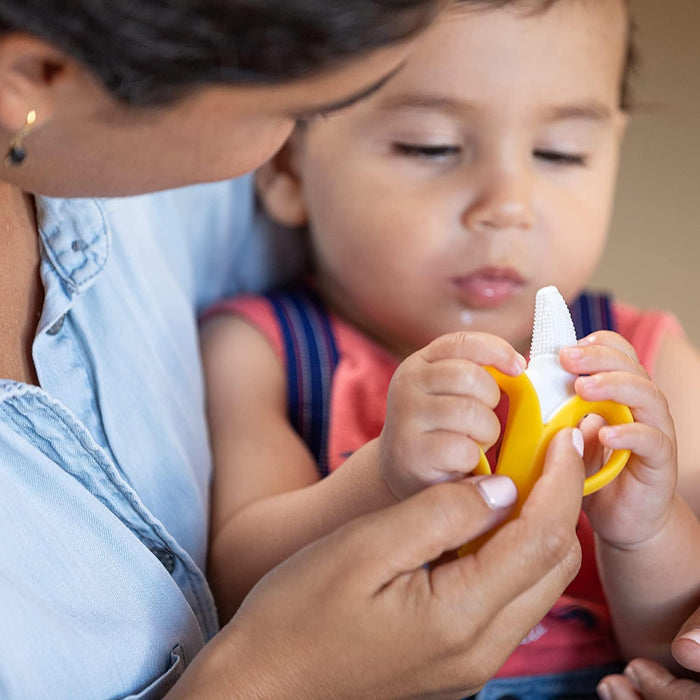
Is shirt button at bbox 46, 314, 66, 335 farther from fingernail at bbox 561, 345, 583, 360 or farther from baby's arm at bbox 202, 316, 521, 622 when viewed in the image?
fingernail at bbox 561, 345, 583, 360

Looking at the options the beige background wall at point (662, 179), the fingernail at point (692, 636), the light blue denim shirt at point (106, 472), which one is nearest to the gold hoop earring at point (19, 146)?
the light blue denim shirt at point (106, 472)

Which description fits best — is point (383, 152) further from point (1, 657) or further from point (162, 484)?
point (1, 657)

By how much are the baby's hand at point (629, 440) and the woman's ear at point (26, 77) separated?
365 mm

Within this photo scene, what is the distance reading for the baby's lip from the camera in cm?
98

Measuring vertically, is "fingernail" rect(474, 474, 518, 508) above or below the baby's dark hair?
below

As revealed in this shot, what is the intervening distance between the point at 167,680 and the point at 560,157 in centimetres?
65

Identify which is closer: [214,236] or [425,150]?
[425,150]

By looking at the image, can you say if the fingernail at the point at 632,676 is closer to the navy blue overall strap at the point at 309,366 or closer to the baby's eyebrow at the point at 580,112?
the navy blue overall strap at the point at 309,366

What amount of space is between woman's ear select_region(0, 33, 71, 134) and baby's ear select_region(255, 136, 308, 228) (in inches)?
23.2

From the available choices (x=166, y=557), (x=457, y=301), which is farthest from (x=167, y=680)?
(x=457, y=301)

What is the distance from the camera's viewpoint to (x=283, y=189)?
3.74ft

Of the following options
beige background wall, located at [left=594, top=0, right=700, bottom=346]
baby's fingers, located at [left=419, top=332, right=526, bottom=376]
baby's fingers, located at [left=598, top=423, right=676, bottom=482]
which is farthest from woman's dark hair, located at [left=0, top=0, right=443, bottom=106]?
beige background wall, located at [left=594, top=0, right=700, bottom=346]

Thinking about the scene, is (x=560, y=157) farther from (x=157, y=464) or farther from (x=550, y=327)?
(x=157, y=464)

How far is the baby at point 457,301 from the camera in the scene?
0.85 meters
